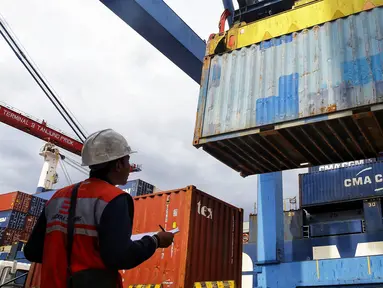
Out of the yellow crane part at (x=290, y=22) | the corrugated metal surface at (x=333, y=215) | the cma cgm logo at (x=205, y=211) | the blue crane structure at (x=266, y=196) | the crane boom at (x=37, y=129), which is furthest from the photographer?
the crane boom at (x=37, y=129)

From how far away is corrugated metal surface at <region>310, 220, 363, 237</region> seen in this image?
2115 cm

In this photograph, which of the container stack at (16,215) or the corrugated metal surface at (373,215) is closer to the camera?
the corrugated metal surface at (373,215)

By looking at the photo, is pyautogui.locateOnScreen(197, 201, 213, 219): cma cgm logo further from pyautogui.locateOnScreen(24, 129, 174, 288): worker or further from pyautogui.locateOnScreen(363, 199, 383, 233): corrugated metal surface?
pyautogui.locateOnScreen(363, 199, 383, 233): corrugated metal surface

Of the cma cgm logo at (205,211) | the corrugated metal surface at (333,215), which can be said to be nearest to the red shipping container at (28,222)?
the corrugated metal surface at (333,215)

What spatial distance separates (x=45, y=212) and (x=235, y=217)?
794cm

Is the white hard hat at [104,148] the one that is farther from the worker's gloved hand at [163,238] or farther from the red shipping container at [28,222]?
the red shipping container at [28,222]

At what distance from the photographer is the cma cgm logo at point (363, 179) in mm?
20859

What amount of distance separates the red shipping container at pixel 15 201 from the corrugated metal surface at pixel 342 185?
2547cm

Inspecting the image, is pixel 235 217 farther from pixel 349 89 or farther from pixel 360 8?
pixel 360 8

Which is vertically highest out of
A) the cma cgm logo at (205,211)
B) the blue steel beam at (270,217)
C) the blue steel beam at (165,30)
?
the blue steel beam at (165,30)

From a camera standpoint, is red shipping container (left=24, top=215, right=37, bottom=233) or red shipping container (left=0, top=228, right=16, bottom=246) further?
red shipping container (left=24, top=215, right=37, bottom=233)

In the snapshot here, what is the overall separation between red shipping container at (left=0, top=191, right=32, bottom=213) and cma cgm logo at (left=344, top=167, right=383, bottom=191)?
28.1 m


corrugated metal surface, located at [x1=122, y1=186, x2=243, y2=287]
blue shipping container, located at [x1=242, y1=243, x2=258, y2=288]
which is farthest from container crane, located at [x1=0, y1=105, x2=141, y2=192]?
corrugated metal surface, located at [x1=122, y1=186, x2=243, y2=287]

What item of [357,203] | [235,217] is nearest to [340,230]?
[357,203]
